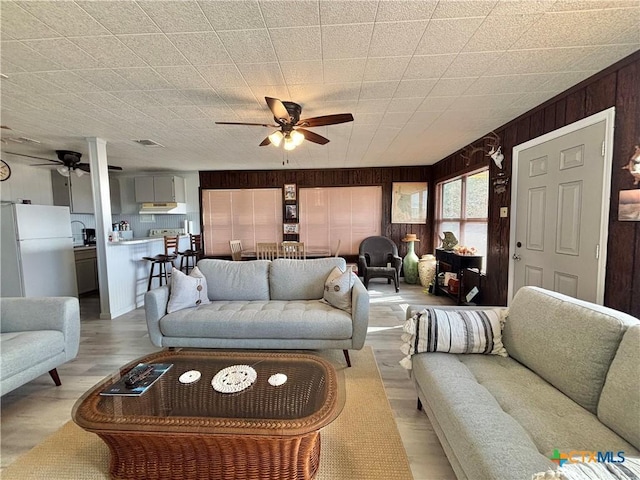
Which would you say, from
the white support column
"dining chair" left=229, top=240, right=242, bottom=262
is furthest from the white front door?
the white support column

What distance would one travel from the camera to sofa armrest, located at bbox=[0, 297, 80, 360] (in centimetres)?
211

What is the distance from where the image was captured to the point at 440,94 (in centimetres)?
253

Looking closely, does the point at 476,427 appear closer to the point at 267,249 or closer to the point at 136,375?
the point at 136,375

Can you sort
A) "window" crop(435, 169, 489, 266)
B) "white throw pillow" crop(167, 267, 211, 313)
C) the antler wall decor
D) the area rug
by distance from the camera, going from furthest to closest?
"window" crop(435, 169, 489, 266)
the antler wall decor
"white throw pillow" crop(167, 267, 211, 313)
the area rug

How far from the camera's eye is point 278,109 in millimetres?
2334

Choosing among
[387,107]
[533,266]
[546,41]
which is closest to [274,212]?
[387,107]

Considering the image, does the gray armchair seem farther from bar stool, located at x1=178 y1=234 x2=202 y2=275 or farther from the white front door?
bar stool, located at x1=178 y1=234 x2=202 y2=275

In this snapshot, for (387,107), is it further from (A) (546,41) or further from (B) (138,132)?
(B) (138,132)

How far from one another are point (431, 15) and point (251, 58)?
3.84 feet

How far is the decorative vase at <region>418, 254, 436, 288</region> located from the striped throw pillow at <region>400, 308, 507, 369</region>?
344 centimetres

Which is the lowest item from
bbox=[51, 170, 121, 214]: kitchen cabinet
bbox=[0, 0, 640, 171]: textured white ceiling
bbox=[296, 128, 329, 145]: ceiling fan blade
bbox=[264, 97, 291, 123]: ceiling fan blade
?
bbox=[51, 170, 121, 214]: kitchen cabinet

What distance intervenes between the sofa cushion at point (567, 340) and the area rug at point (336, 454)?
2.91 feet

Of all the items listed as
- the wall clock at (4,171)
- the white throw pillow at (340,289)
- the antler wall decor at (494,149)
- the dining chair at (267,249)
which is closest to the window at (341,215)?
the dining chair at (267,249)

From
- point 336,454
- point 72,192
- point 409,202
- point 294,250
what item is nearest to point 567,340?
point 336,454
